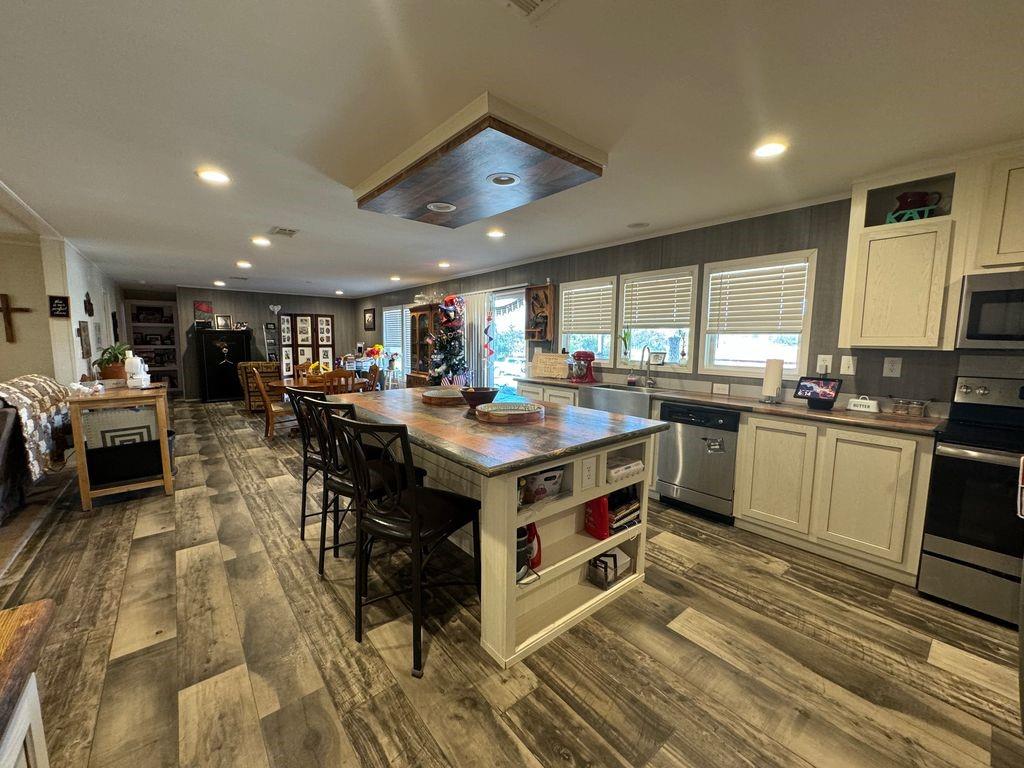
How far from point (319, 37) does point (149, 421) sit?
329 cm

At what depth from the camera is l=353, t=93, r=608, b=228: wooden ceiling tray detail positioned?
1.72m

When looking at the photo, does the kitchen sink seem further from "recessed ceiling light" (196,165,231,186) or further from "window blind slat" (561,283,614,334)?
"recessed ceiling light" (196,165,231,186)

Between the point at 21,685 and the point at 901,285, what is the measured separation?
364cm

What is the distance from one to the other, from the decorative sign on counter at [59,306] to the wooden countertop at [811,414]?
19.3 feet

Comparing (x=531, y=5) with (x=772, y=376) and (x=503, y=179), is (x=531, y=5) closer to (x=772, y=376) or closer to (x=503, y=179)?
(x=503, y=179)

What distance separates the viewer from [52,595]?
2.02 meters

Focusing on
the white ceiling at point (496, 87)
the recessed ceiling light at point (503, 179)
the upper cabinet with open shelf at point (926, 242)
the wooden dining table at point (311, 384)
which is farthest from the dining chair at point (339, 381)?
the upper cabinet with open shelf at point (926, 242)

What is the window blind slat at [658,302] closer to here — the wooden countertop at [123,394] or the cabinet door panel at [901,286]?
the cabinet door panel at [901,286]

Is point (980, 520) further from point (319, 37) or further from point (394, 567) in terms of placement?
point (319, 37)

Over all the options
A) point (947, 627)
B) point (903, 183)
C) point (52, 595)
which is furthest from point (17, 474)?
point (903, 183)

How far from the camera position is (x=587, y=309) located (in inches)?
175

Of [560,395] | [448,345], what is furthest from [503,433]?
[448,345]

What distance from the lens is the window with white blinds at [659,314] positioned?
3588 mm

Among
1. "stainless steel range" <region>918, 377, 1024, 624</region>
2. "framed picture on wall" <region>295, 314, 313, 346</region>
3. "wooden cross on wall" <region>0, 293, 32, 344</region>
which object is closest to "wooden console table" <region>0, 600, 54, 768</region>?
"stainless steel range" <region>918, 377, 1024, 624</region>
